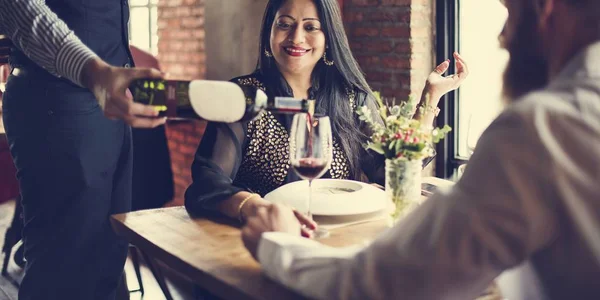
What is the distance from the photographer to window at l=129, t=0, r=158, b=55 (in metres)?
5.51

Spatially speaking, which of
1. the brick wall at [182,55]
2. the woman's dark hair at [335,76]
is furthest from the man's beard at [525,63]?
the brick wall at [182,55]

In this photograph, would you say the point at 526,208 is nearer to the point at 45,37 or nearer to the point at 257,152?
the point at 45,37

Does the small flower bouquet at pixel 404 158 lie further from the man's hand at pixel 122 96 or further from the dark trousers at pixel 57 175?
the dark trousers at pixel 57 175

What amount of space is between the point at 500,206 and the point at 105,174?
1.34 m

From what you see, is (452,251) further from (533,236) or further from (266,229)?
(266,229)

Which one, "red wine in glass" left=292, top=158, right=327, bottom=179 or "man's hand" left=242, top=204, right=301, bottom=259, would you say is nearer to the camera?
"man's hand" left=242, top=204, right=301, bottom=259

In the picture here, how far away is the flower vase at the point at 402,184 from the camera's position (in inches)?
57.3

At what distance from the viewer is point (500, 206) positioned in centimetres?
80

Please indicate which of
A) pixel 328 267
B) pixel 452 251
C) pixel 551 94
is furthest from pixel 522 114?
pixel 328 267

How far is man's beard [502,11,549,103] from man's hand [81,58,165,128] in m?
0.65

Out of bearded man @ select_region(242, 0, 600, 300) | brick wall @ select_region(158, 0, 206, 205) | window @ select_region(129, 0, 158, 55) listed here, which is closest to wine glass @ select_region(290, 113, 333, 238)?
bearded man @ select_region(242, 0, 600, 300)

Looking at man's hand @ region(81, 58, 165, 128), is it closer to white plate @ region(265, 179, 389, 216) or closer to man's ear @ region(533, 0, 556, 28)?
white plate @ region(265, 179, 389, 216)

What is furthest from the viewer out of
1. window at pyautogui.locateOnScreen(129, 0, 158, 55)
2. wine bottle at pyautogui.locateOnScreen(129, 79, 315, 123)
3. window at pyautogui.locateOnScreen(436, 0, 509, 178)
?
window at pyautogui.locateOnScreen(129, 0, 158, 55)

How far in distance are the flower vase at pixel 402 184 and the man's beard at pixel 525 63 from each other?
1.47ft
